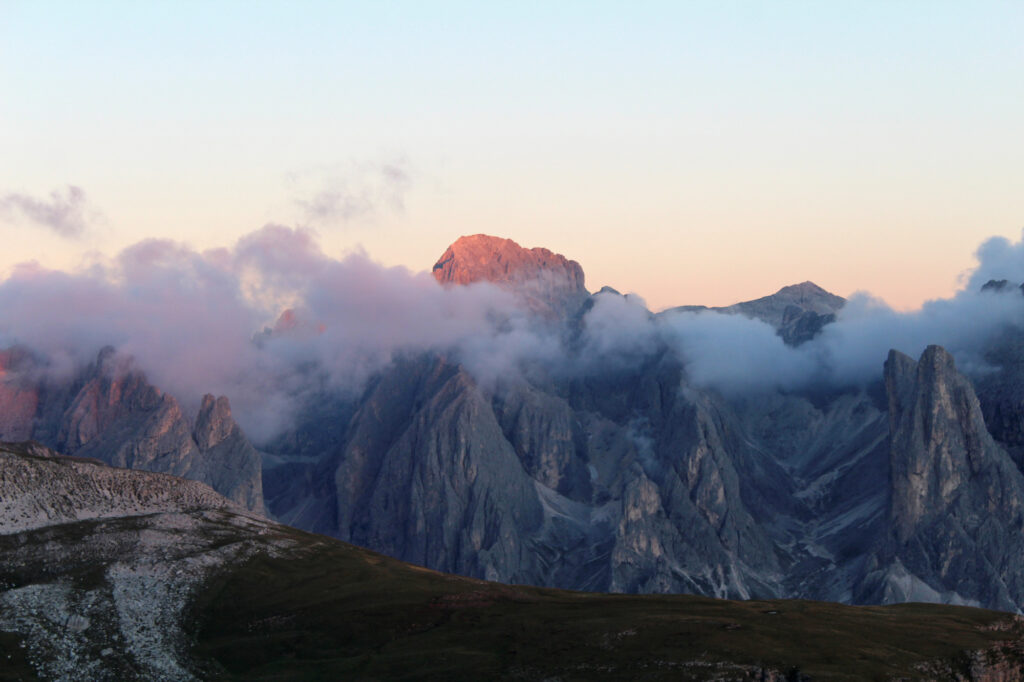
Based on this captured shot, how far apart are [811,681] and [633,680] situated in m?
26.7

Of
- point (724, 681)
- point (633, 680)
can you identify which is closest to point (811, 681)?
point (724, 681)

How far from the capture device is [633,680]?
199750mm

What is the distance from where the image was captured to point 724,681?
646 feet

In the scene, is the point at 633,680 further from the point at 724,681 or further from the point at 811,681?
the point at 811,681

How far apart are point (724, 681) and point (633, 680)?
44.9ft

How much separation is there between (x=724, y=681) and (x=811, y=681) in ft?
43.7

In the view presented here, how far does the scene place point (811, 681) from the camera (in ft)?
650
